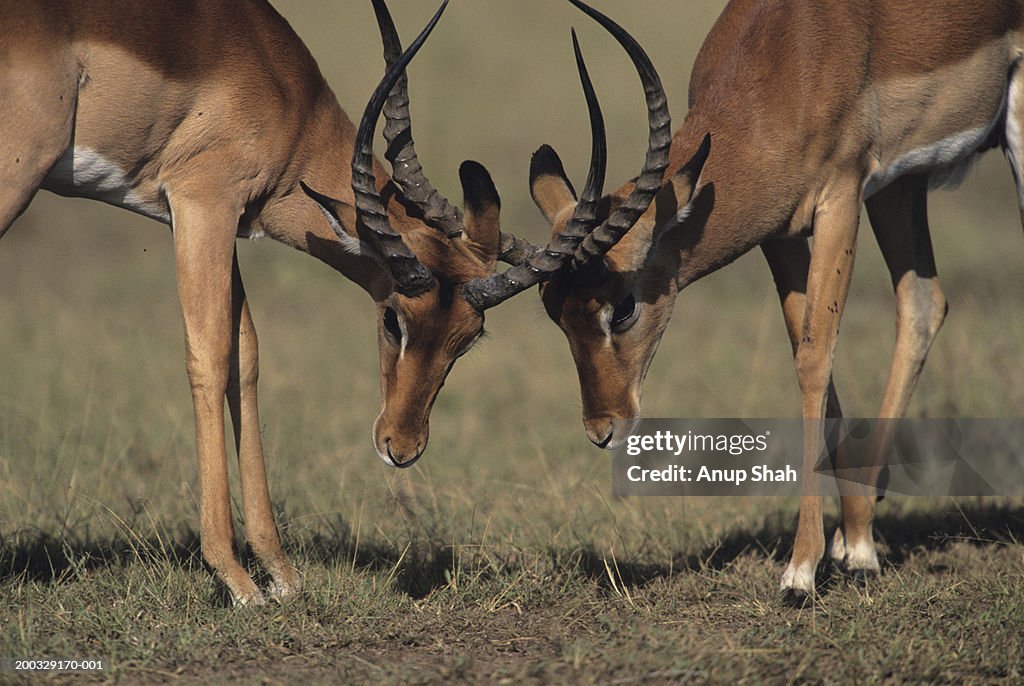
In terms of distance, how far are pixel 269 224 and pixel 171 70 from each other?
2.42 ft

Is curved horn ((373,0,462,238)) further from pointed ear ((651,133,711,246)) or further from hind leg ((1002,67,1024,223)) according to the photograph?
hind leg ((1002,67,1024,223))

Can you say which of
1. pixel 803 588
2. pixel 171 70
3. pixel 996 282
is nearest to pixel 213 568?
pixel 171 70

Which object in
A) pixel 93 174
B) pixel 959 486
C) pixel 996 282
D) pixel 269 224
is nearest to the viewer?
pixel 93 174

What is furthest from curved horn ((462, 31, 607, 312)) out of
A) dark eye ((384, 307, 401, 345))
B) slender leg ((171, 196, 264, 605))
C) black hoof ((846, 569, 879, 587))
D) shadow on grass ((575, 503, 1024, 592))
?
black hoof ((846, 569, 879, 587))

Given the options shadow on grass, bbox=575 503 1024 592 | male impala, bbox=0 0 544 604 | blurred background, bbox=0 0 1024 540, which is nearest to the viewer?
male impala, bbox=0 0 544 604

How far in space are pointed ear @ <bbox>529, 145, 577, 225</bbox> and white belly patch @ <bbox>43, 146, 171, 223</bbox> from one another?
1424 millimetres

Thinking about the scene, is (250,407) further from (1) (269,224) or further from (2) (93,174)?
(2) (93,174)

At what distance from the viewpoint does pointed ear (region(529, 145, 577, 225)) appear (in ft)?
16.7

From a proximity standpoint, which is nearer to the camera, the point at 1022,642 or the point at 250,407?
the point at 1022,642

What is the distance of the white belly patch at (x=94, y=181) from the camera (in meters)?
4.48

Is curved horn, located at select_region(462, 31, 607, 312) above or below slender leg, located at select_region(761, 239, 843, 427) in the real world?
above

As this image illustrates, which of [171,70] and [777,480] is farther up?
[171,70]

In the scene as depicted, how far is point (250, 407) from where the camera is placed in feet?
16.6

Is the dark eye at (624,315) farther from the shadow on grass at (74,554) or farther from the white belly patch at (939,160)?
the shadow on grass at (74,554)
